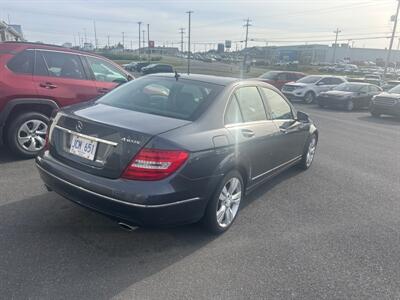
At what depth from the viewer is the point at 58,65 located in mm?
5805

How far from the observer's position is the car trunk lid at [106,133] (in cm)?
282

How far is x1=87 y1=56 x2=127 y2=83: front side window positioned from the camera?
634 cm

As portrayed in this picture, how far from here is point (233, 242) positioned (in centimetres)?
344

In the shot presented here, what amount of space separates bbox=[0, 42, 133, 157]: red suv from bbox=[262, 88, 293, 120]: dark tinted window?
2.86 m

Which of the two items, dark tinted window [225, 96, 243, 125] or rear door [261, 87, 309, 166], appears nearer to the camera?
dark tinted window [225, 96, 243, 125]

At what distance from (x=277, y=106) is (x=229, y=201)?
173 cm

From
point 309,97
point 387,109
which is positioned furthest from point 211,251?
point 309,97

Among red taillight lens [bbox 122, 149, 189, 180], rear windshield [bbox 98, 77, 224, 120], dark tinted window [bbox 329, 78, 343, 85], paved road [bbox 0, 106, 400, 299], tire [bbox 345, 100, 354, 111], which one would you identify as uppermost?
rear windshield [bbox 98, 77, 224, 120]

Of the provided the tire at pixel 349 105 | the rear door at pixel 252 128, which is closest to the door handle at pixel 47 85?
the rear door at pixel 252 128

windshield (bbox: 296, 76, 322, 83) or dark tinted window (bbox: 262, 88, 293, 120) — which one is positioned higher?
dark tinted window (bbox: 262, 88, 293, 120)

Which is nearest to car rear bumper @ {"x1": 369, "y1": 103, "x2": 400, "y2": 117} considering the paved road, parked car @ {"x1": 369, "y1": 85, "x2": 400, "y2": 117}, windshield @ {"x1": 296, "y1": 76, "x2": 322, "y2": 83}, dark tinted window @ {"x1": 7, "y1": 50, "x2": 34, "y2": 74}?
parked car @ {"x1": 369, "y1": 85, "x2": 400, "y2": 117}

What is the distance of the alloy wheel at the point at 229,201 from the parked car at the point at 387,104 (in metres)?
13.1

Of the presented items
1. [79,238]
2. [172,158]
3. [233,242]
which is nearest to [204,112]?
[172,158]

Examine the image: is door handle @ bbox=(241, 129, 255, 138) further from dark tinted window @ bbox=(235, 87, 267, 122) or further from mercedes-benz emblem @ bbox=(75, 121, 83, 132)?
mercedes-benz emblem @ bbox=(75, 121, 83, 132)
